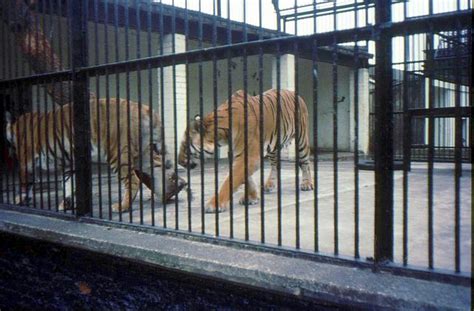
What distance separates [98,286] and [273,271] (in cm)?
148

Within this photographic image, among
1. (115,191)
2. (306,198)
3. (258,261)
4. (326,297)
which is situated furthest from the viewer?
(115,191)

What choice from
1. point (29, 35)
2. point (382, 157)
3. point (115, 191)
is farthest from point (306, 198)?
point (29, 35)

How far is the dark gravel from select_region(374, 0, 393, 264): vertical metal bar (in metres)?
0.44

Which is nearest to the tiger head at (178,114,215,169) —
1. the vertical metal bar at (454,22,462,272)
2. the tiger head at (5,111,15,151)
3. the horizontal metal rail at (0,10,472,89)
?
the horizontal metal rail at (0,10,472,89)

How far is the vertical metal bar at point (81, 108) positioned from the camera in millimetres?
3635

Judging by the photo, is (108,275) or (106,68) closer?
(108,275)

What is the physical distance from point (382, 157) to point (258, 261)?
82cm

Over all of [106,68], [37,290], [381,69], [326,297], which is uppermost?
[106,68]

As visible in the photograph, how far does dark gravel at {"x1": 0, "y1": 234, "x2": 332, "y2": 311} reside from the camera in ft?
7.63

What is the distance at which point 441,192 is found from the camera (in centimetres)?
510

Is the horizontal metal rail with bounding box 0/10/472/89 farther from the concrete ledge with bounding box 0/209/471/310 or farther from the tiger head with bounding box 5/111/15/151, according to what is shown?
the tiger head with bounding box 5/111/15/151

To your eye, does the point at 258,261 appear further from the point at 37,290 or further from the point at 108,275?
the point at 37,290

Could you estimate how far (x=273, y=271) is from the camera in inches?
84.4

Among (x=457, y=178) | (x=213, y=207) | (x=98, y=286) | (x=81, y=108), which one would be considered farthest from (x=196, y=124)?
(x=457, y=178)
